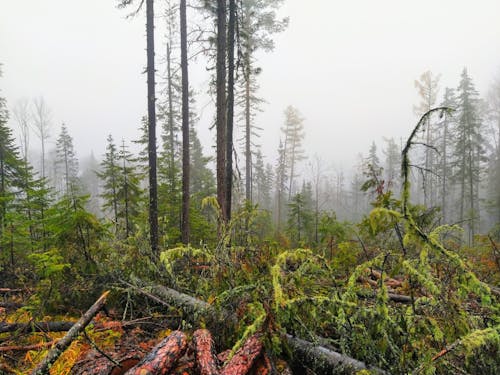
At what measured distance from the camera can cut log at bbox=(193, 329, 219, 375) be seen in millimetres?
2384

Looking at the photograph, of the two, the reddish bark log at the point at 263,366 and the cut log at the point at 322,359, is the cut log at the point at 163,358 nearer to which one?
the reddish bark log at the point at 263,366

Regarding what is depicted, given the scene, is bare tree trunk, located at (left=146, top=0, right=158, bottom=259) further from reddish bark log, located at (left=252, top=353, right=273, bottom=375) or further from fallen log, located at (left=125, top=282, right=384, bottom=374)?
reddish bark log, located at (left=252, top=353, right=273, bottom=375)

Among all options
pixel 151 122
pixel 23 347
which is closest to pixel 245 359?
pixel 23 347

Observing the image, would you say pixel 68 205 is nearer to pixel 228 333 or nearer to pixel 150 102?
pixel 150 102

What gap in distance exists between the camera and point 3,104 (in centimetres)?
1967

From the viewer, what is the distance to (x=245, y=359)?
93.7 inches

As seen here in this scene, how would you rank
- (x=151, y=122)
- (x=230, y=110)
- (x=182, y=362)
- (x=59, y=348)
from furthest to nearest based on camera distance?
(x=230, y=110)
(x=151, y=122)
(x=182, y=362)
(x=59, y=348)

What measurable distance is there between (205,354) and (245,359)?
430mm

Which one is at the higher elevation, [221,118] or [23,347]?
[221,118]

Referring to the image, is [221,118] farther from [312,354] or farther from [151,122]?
[312,354]

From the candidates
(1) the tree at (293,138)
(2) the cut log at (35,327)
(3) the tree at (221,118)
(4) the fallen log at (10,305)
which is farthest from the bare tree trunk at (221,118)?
(1) the tree at (293,138)

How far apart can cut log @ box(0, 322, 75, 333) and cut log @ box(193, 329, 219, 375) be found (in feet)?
7.16

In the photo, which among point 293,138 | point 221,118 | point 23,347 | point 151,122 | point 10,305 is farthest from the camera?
point 293,138

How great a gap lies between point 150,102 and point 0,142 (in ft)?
38.5
